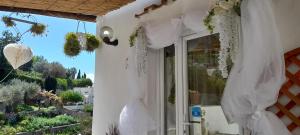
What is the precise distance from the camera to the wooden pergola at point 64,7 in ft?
12.8

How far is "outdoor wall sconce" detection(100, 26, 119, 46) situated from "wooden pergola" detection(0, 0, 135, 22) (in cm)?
39

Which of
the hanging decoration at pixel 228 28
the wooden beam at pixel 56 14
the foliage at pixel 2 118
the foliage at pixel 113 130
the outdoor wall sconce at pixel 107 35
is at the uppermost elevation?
the wooden beam at pixel 56 14

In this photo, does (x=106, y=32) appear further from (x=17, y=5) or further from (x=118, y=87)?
(x=17, y=5)

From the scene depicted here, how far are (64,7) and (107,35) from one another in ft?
2.69

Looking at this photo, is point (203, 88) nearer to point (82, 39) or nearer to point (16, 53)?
point (82, 39)

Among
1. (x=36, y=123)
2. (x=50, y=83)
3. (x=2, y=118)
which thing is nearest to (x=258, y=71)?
(x=36, y=123)

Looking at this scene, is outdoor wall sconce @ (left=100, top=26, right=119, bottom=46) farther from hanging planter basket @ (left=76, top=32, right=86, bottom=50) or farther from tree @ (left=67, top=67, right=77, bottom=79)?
tree @ (left=67, top=67, right=77, bottom=79)

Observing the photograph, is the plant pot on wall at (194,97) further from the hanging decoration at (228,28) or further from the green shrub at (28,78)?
the green shrub at (28,78)

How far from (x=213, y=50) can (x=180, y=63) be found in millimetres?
474

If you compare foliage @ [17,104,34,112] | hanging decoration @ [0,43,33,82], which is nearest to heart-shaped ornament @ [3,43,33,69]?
hanging decoration @ [0,43,33,82]

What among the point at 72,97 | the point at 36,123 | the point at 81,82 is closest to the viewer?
the point at 36,123

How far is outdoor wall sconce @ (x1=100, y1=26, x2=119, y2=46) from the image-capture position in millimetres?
4043

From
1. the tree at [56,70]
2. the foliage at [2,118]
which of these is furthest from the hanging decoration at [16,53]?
the tree at [56,70]

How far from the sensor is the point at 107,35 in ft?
13.4
